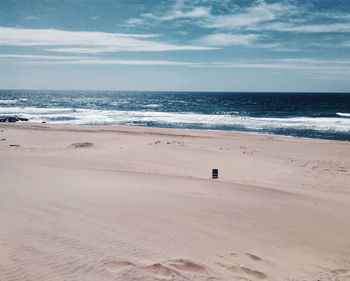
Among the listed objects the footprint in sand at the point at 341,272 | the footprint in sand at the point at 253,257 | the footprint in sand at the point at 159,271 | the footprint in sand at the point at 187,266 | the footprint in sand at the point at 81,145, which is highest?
the footprint in sand at the point at 81,145

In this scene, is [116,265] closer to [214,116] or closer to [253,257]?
[253,257]

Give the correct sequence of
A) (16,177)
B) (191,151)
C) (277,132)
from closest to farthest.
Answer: (16,177) < (191,151) < (277,132)

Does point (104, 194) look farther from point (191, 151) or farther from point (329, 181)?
point (191, 151)

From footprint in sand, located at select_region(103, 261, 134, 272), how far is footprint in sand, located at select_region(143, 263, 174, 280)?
30 cm

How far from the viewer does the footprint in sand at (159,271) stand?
503 cm

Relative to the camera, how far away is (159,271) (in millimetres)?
5148

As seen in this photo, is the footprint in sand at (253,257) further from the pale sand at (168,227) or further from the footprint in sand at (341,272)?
the footprint in sand at (341,272)

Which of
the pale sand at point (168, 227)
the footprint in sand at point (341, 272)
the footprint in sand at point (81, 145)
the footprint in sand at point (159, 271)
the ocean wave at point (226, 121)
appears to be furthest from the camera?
the ocean wave at point (226, 121)

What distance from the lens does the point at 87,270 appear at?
16.4 feet

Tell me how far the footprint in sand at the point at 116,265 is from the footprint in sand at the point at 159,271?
30 centimetres

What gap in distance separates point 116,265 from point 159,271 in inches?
27.0

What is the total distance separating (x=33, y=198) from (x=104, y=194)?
5.90ft

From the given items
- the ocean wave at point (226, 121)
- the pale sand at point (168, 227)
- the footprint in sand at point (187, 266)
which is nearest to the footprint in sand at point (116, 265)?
the pale sand at point (168, 227)

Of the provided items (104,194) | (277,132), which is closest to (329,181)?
(104,194)
